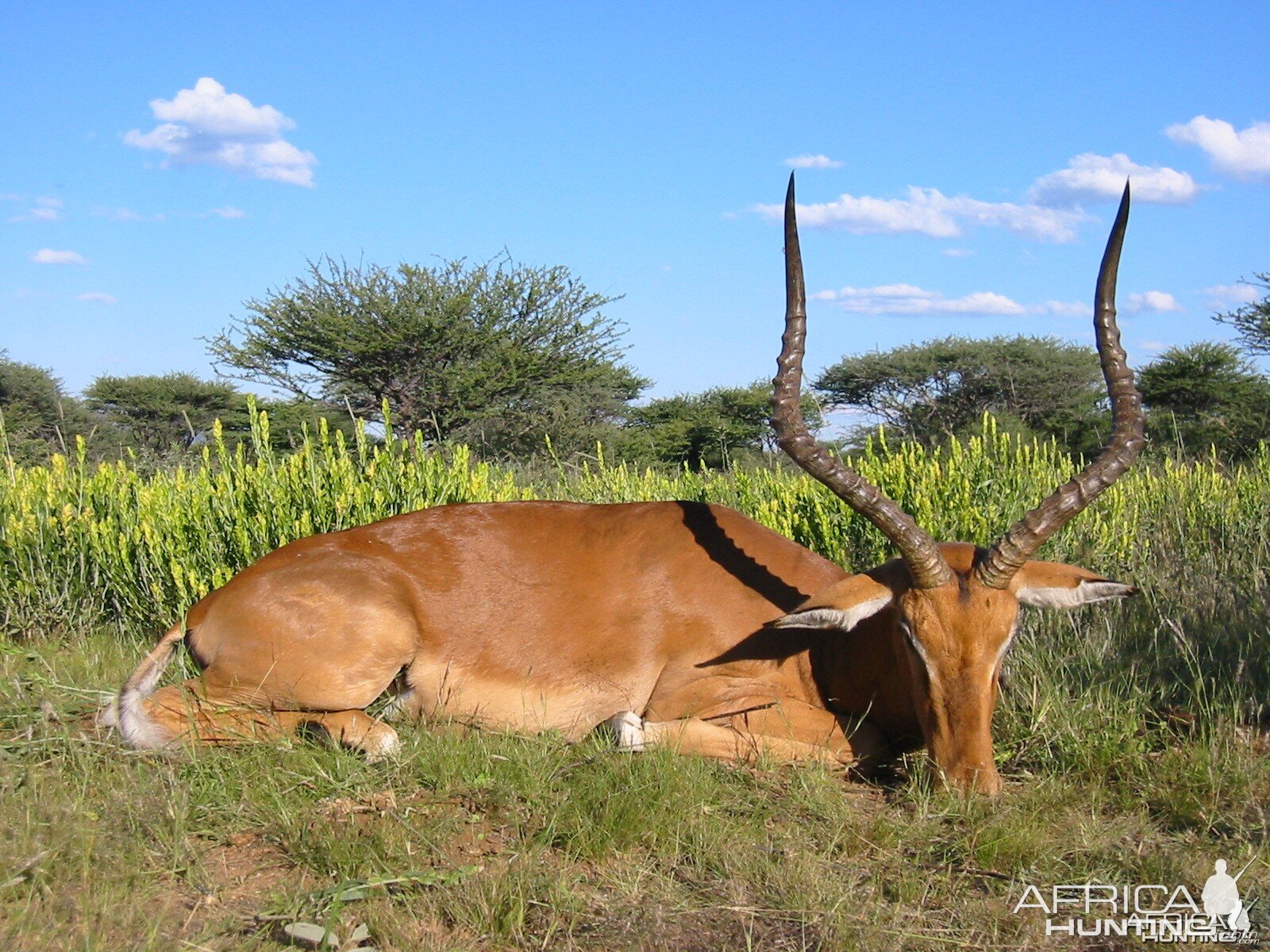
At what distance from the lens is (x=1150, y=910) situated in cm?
343

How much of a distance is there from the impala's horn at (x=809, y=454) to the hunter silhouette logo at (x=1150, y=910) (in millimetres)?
1387

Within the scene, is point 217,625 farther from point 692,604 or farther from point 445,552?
point 692,604

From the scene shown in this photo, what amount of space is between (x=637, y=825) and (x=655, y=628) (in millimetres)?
1470

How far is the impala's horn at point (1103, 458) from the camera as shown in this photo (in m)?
4.55

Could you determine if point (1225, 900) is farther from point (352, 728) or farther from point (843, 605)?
point (352, 728)

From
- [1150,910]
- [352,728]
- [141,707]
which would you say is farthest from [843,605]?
[141,707]

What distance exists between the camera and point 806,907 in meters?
3.34

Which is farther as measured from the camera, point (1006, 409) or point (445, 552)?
point (1006, 409)

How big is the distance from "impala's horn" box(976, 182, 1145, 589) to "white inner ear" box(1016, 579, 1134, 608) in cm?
15

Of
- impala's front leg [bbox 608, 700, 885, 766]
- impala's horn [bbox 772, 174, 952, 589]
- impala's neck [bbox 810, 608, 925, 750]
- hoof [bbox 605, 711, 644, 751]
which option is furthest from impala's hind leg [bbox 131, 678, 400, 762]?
impala's horn [bbox 772, 174, 952, 589]

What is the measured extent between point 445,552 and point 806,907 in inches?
104

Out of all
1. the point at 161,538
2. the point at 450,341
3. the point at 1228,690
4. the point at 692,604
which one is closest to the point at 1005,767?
the point at 1228,690

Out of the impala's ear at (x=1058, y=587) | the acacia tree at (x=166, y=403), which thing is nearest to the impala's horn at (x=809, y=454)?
the impala's ear at (x=1058, y=587)

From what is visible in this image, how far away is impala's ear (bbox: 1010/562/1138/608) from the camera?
15.3 feet
